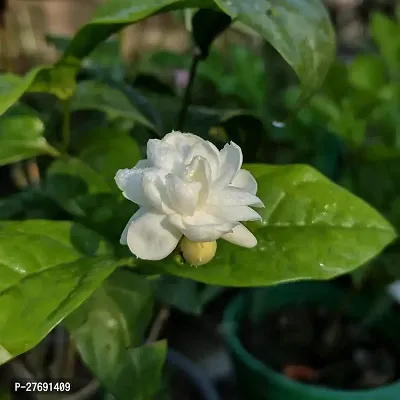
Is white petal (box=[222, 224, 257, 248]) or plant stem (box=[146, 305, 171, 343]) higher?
white petal (box=[222, 224, 257, 248])

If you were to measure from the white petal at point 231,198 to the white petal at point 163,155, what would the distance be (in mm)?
32

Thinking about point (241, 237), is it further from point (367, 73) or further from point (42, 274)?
Answer: point (367, 73)

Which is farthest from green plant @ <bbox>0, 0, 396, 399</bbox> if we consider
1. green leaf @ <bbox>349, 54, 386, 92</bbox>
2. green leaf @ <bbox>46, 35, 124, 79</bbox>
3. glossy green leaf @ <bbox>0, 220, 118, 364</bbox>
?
green leaf @ <bbox>349, 54, 386, 92</bbox>

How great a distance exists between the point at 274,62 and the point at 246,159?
0.60 meters

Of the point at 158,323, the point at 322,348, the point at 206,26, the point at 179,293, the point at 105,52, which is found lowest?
the point at 322,348

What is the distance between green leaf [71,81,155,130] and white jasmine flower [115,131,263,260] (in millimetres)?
139

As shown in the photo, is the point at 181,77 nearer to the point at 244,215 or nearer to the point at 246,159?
the point at 246,159

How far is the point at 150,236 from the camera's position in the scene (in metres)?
0.34

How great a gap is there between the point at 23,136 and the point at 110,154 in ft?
0.24

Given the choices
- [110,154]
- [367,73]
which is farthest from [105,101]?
[367,73]

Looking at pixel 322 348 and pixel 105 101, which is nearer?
pixel 105 101

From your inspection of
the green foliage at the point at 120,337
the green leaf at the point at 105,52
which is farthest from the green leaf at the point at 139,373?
the green leaf at the point at 105,52

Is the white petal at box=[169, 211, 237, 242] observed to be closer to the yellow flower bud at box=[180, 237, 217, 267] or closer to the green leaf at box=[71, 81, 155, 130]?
the yellow flower bud at box=[180, 237, 217, 267]

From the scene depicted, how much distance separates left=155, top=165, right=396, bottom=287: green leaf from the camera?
0.36 m
